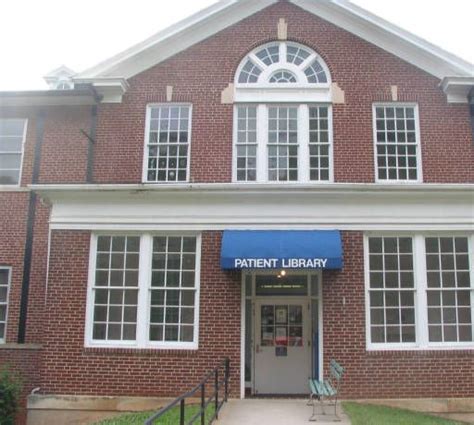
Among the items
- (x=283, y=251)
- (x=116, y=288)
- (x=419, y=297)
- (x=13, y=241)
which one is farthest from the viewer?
(x=13, y=241)

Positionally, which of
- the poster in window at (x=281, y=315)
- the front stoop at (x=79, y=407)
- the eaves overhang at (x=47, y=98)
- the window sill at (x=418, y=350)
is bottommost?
the front stoop at (x=79, y=407)

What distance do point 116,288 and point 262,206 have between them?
397cm

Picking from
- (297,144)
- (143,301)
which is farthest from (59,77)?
(143,301)

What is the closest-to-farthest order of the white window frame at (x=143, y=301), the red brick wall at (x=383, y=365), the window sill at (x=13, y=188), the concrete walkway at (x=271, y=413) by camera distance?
the concrete walkway at (x=271, y=413)
the red brick wall at (x=383, y=365)
the white window frame at (x=143, y=301)
the window sill at (x=13, y=188)

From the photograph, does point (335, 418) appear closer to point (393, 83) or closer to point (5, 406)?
point (5, 406)

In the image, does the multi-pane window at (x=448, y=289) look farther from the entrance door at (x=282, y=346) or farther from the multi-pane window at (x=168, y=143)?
→ the multi-pane window at (x=168, y=143)

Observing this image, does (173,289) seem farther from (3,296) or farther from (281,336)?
(3,296)

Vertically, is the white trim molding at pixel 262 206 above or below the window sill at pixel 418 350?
above

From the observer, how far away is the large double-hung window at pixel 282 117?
44.0 ft

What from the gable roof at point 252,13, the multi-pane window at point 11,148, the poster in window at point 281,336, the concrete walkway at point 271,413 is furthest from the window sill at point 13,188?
the concrete walkway at point 271,413

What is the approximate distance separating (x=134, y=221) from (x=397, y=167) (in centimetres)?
667

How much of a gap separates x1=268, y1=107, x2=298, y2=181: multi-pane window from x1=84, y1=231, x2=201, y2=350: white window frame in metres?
2.64

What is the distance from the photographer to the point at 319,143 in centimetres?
1341

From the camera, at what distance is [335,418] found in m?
10.3
